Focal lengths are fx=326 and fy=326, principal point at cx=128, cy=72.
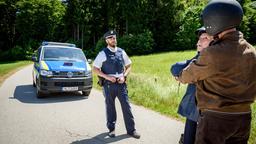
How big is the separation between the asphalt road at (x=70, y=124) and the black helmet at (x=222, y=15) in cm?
383

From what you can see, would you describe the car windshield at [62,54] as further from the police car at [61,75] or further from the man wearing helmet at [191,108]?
the man wearing helmet at [191,108]

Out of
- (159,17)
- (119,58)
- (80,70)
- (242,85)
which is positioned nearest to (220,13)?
(242,85)

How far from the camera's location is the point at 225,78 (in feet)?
9.05

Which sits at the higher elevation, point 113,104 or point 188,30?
point 188,30

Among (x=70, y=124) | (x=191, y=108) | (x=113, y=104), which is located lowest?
(x=70, y=124)

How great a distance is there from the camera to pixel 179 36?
51.8m

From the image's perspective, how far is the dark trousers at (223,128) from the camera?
2775 millimetres

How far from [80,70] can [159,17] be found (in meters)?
45.3

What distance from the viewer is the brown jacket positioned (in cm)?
274

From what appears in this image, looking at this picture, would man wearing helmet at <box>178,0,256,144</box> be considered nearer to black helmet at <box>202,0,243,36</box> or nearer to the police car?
black helmet at <box>202,0,243,36</box>

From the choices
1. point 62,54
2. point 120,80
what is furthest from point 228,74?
point 62,54

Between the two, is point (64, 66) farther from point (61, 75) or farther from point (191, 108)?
point (191, 108)

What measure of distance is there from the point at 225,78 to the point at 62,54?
428 inches

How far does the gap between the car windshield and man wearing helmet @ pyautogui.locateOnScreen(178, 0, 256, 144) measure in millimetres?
10296
